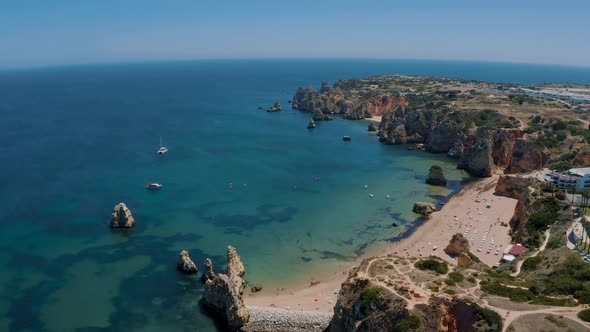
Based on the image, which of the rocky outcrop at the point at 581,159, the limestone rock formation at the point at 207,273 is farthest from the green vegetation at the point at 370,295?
the rocky outcrop at the point at 581,159

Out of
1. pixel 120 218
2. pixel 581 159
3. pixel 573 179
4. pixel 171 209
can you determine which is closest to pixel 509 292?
pixel 573 179

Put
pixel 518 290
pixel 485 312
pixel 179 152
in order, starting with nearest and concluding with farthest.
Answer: pixel 485 312, pixel 518 290, pixel 179 152

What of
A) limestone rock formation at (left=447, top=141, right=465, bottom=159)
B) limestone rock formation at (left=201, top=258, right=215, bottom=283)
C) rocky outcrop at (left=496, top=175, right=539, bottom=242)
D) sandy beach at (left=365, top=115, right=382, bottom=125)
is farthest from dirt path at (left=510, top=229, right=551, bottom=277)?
sandy beach at (left=365, top=115, right=382, bottom=125)

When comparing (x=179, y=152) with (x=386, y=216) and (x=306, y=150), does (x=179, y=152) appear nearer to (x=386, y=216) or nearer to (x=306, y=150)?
(x=306, y=150)

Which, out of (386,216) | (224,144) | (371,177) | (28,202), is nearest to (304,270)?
(386,216)

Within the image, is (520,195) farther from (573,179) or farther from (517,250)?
(517,250)

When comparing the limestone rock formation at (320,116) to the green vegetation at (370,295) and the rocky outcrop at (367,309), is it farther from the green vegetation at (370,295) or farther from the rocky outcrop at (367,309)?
the green vegetation at (370,295)

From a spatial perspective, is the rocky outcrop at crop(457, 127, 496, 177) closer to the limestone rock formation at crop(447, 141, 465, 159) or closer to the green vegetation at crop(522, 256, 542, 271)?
the limestone rock formation at crop(447, 141, 465, 159)
